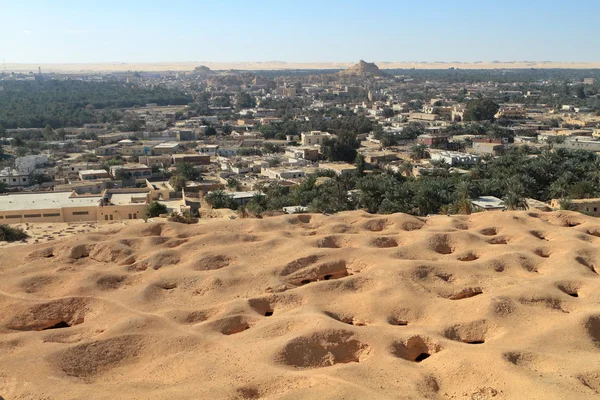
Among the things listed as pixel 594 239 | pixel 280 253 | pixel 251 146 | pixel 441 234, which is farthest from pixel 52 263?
pixel 251 146

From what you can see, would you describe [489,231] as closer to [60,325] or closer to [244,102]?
[60,325]

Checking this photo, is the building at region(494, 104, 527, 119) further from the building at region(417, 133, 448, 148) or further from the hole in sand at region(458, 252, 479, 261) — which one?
the hole in sand at region(458, 252, 479, 261)

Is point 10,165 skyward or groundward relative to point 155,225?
groundward

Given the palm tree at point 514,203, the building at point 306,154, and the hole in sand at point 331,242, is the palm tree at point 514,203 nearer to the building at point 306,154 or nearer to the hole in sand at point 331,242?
the hole in sand at point 331,242

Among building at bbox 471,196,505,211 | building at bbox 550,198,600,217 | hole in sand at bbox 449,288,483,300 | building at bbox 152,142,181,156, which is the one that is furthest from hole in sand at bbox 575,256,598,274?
building at bbox 152,142,181,156

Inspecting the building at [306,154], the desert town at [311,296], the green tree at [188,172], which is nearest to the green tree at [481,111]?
the building at [306,154]

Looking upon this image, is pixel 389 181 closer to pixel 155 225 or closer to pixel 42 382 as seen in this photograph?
pixel 155 225
